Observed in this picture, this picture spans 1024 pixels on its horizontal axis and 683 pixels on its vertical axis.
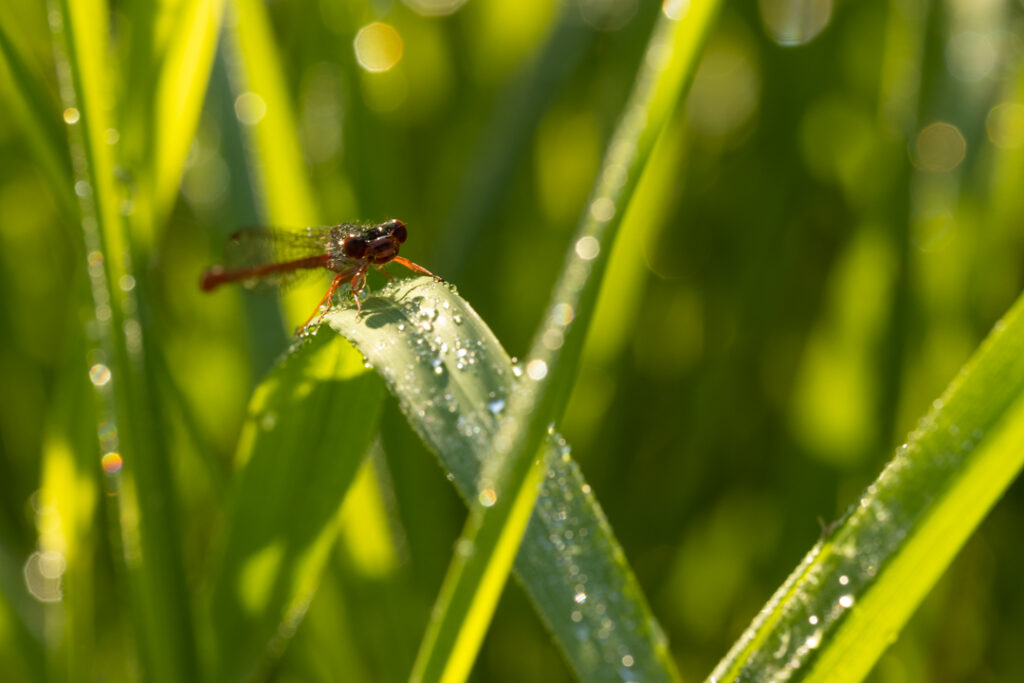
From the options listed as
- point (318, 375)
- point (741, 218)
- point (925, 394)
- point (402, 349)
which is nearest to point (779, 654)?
point (402, 349)

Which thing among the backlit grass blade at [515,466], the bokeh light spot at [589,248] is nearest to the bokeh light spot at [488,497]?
the backlit grass blade at [515,466]

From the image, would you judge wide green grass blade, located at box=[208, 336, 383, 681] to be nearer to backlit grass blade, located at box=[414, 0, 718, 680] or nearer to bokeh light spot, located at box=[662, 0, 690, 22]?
backlit grass blade, located at box=[414, 0, 718, 680]

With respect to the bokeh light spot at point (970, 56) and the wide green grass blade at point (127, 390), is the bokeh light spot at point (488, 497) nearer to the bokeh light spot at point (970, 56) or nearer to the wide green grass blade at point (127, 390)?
the wide green grass blade at point (127, 390)

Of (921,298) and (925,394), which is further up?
(921,298)

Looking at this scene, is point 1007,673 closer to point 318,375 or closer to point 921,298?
point 921,298

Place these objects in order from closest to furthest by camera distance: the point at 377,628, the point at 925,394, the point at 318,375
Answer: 1. the point at 318,375
2. the point at 377,628
3. the point at 925,394

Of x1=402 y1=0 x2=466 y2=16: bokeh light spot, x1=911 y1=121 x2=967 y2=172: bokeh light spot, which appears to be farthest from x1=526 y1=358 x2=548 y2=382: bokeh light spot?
x1=402 y1=0 x2=466 y2=16: bokeh light spot
